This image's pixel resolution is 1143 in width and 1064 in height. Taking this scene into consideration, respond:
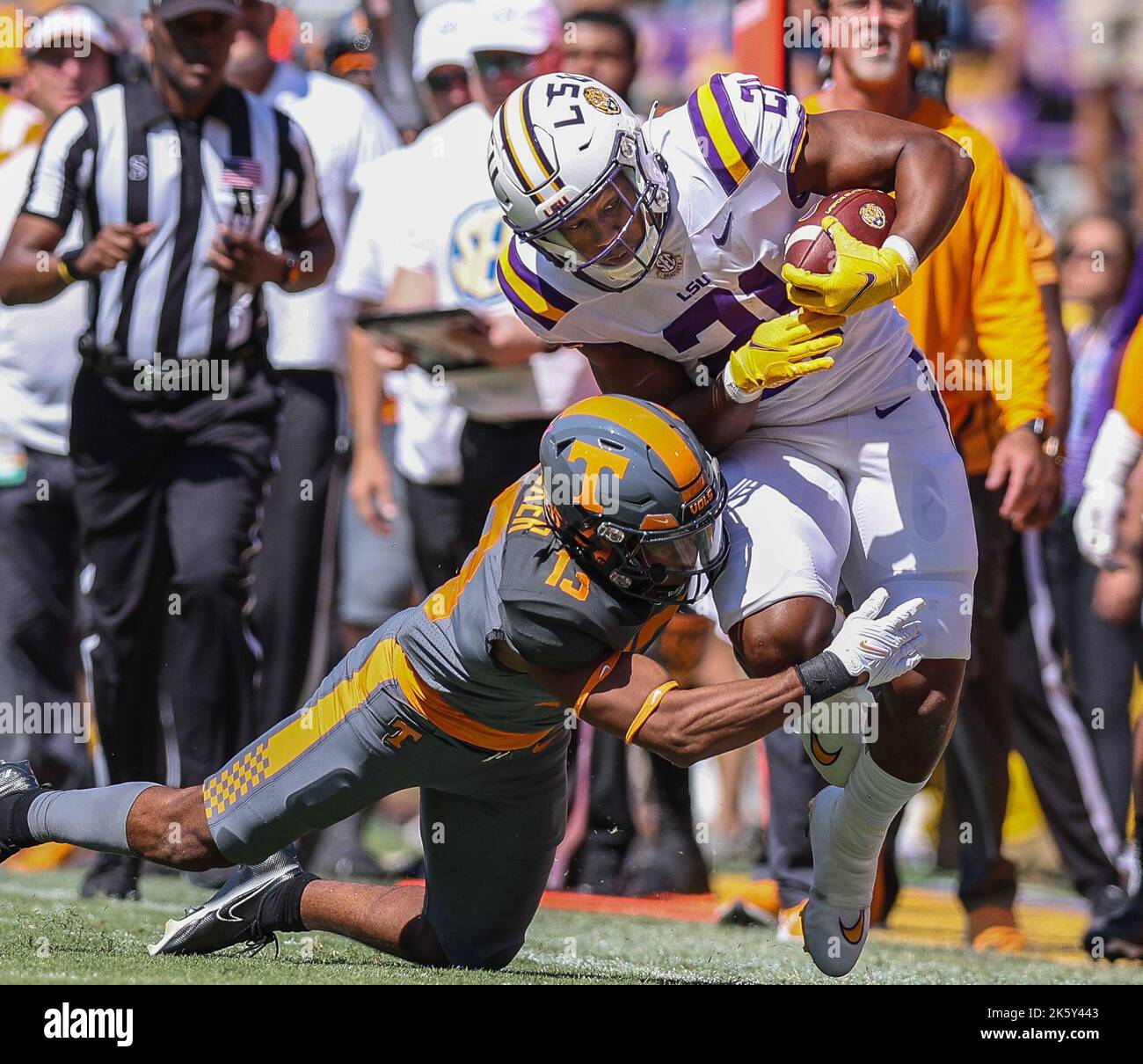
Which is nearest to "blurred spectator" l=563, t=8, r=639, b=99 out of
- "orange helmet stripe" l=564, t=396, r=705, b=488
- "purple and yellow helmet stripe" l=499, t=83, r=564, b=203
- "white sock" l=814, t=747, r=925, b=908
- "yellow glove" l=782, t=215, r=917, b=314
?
"purple and yellow helmet stripe" l=499, t=83, r=564, b=203

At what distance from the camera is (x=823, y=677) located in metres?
3.53

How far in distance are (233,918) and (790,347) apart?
179cm

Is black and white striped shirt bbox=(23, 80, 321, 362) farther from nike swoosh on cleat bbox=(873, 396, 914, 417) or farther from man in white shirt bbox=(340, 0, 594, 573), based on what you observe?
nike swoosh on cleat bbox=(873, 396, 914, 417)

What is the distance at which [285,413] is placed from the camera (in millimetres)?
6070

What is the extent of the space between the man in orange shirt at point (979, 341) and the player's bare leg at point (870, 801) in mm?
864

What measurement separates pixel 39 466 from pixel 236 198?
4.32ft

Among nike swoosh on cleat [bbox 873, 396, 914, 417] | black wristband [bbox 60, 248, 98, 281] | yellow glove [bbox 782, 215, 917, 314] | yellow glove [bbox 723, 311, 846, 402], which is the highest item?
yellow glove [bbox 782, 215, 917, 314]

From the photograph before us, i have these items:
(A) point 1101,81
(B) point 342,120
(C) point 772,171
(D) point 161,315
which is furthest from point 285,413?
(A) point 1101,81

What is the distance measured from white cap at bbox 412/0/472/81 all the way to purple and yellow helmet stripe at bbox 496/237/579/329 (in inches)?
81.8

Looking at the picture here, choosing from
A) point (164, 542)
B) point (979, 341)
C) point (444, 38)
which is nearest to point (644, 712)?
point (979, 341)

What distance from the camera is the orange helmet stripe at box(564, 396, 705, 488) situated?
11.8 ft

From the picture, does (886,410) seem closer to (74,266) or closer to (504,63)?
(504,63)

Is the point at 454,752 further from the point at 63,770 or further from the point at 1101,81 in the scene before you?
the point at 1101,81

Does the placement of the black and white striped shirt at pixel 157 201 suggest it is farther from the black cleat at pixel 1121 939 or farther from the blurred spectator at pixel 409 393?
the black cleat at pixel 1121 939
